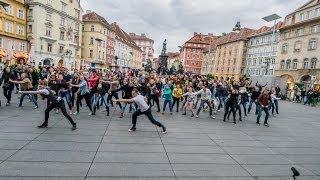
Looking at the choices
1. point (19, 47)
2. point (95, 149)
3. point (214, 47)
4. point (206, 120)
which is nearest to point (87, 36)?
point (19, 47)

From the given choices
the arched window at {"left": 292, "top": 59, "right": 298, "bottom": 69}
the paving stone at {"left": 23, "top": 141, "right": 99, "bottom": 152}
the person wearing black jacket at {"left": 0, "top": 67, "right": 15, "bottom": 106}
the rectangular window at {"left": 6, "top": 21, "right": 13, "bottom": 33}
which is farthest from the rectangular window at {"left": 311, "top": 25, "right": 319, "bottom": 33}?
the rectangular window at {"left": 6, "top": 21, "right": 13, "bottom": 33}

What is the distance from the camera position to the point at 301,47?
1788 inches

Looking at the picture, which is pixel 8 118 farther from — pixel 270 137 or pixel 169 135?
pixel 270 137

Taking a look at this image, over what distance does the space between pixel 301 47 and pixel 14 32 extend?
1709 inches

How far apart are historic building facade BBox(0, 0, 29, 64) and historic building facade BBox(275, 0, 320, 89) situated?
132 feet

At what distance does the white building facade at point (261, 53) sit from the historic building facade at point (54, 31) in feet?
110

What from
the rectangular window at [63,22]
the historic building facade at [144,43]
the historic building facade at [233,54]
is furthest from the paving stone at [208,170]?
the historic building facade at [144,43]

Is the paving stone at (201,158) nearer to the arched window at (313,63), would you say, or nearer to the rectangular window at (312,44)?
the arched window at (313,63)

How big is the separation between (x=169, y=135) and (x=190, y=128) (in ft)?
5.55

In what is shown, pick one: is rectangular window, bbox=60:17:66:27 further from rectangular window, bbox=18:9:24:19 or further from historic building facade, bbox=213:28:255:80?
historic building facade, bbox=213:28:255:80

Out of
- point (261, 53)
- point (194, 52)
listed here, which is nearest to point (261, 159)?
point (261, 53)

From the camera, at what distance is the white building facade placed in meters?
57.5

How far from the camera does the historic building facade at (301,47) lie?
42219 millimetres

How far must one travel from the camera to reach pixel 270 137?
10.7m
